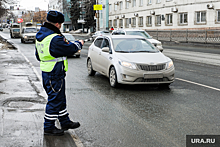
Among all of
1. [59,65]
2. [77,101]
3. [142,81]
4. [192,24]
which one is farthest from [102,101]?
[192,24]

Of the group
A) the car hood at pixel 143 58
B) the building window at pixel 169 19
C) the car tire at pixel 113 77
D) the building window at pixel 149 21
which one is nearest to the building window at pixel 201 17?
the building window at pixel 169 19

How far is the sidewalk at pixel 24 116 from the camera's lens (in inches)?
175

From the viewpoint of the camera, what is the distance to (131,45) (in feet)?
31.2

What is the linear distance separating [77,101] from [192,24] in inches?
1304

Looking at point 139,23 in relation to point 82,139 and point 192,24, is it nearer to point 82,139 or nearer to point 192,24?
point 192,24

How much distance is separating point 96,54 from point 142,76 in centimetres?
263

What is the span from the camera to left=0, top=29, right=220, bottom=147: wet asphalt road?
4.64 metres

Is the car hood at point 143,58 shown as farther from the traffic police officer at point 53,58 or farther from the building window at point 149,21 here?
the building window at point 149,21

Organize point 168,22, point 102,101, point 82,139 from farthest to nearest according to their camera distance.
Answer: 1. point 168,22
2. point 102,101
3. point 82,139

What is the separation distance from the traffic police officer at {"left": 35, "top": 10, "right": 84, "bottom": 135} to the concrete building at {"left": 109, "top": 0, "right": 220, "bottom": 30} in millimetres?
32351

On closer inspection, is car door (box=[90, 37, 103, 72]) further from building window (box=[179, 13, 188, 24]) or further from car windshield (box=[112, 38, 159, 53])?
building window (box=[179, 13, 188, 24])

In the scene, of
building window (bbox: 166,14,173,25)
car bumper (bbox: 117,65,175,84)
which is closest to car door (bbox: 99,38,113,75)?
car bumper (bbox: 117,65,175,84)

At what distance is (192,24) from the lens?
3784cm

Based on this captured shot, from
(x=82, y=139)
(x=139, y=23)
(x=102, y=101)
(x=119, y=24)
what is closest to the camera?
(x=82, y=139)
